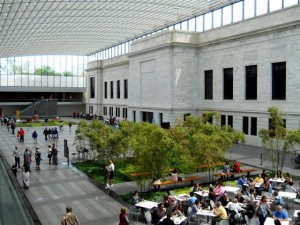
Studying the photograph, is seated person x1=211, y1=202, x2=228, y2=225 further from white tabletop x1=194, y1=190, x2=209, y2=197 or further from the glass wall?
the glass wall

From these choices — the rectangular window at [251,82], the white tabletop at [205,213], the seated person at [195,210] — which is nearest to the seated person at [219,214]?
the white tabletop at [205,213]

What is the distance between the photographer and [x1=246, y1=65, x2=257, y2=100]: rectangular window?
113ft

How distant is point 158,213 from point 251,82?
24627 mm

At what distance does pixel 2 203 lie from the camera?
20.2 feet

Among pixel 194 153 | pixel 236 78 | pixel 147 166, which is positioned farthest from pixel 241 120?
pixel 147 166

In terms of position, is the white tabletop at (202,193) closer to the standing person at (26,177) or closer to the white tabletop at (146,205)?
the white tabletop at (146,205)

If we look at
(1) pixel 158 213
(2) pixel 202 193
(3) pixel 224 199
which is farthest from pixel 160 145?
(1) pixel 158 213

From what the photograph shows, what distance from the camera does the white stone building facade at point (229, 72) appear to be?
30.7 metres

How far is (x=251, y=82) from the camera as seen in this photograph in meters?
34.9

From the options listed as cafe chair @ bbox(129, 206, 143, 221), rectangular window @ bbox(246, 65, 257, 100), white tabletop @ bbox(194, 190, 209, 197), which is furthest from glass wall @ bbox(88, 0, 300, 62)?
cafe chair @ bbox(129, 206, 143, 221)

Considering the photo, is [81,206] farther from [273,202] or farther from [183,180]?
[273,202]

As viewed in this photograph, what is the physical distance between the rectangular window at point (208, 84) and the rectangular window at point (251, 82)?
5.94 metres

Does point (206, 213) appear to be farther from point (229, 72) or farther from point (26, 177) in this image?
point (229, 72)

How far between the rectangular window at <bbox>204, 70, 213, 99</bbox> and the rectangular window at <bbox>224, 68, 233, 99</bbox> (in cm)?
248
